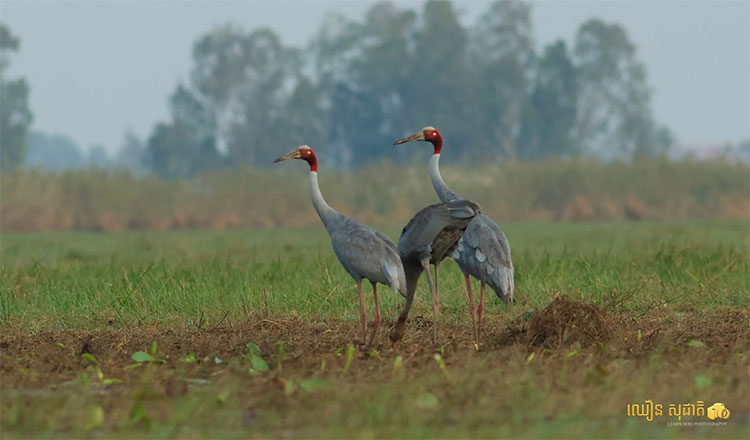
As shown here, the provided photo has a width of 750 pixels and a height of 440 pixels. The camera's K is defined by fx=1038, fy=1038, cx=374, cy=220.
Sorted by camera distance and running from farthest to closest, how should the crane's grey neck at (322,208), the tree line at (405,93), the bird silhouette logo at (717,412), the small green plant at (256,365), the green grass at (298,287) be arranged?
1. the tree line at (405,93)
2. the green grass at (298,287)
3. the crane's grey neck at (322,208)
4. the small green plant at (256,365)
5. the bird silhouette logo at (717,412)

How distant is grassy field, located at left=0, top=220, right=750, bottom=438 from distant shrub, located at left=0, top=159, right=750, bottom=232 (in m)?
18.8

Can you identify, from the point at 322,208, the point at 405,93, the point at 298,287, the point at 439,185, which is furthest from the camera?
the point at 405,93

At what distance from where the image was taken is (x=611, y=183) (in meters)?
35.1

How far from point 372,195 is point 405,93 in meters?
29.4

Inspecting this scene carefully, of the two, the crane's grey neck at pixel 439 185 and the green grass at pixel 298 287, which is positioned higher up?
A: the crane's grey neck at pixel 439 185

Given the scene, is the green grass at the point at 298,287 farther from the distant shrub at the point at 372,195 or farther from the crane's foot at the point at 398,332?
the distant shrub at the point at 372,195

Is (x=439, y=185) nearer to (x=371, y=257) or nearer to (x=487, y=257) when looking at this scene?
(x=487, y=257)

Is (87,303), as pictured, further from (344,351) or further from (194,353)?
(344,351)

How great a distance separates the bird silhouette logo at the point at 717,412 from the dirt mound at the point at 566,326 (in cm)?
210

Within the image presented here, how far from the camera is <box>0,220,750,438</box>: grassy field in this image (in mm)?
5473

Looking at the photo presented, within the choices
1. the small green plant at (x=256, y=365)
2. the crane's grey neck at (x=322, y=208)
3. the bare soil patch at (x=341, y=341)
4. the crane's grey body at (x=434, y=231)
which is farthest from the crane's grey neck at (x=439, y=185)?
the small green plant at (x=256, y=365)

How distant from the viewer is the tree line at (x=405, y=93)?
61562 millimetres

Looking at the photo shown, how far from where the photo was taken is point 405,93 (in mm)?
62031

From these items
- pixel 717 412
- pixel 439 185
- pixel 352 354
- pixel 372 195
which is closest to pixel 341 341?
pixel 352 354
